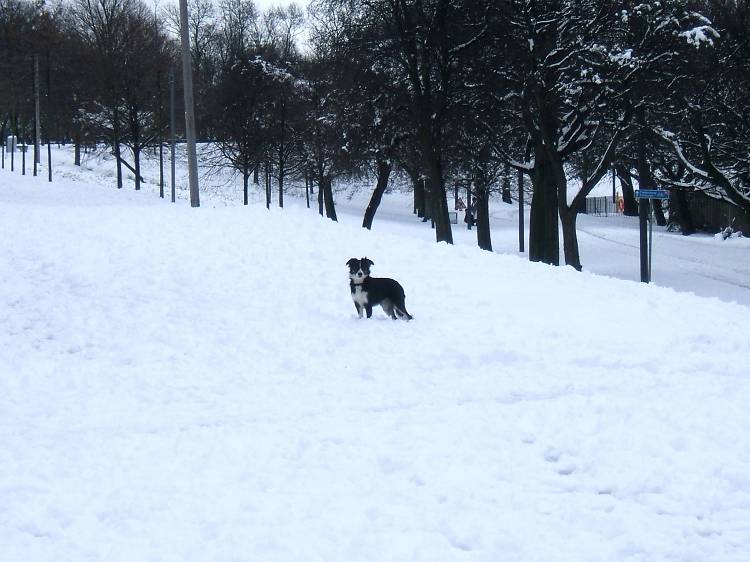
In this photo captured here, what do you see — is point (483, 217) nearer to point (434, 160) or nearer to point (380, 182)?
point (380, 182)

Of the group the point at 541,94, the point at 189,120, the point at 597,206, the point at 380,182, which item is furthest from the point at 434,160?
the point at 597,206

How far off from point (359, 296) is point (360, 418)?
4665mm

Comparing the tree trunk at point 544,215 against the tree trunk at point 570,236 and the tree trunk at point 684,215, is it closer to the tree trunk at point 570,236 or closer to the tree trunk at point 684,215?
the tree trunk at point 570,236

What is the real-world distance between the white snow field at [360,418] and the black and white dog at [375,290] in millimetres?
248

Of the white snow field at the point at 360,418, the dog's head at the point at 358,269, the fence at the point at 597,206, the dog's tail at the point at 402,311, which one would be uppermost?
the fence at the point at 597,206

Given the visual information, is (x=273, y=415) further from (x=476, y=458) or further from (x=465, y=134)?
(x=465, y=134)

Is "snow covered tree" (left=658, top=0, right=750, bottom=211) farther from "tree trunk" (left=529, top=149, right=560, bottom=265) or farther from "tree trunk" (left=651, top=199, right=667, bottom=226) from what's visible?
"tree trunk" (left=651, top=199, right=667, bottom=226)

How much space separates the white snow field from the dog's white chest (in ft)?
1.06

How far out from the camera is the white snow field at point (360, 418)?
16.6 feet

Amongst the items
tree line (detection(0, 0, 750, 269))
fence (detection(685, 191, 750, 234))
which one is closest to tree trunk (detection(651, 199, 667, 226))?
fence (detection(685, 191, 750, 234))

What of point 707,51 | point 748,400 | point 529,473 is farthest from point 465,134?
point 529,473

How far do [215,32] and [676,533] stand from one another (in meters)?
84.7

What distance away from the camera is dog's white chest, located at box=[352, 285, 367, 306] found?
1200 centimetres

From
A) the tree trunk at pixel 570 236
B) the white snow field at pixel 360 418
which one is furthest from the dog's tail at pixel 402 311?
the tree trunk at pixel 570 236
